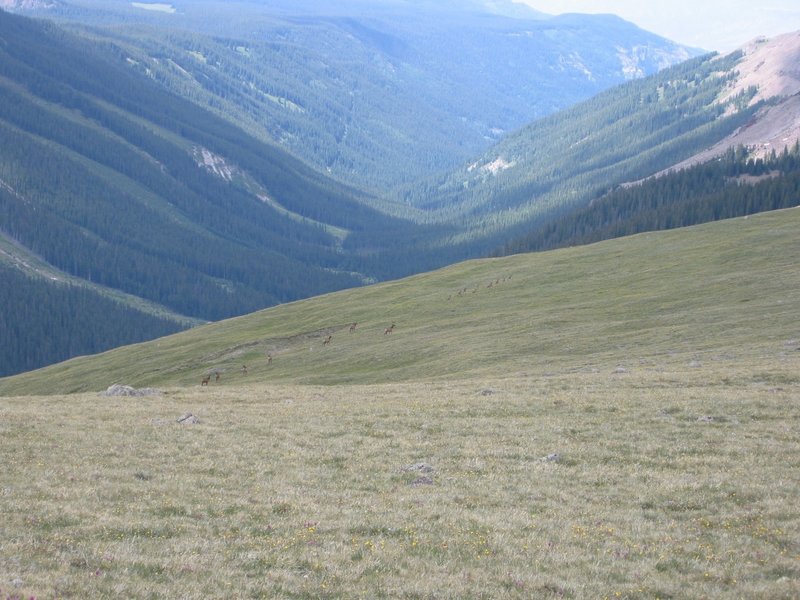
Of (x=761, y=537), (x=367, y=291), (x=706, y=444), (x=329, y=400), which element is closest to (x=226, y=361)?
(x=367, y=291)

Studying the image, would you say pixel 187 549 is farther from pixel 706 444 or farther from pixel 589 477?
pixel 706 444

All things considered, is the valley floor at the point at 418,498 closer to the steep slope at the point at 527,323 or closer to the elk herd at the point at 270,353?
the steep slope at the point at 527,323

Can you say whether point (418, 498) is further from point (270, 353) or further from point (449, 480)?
point (270, 353)

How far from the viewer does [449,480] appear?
2745 cm

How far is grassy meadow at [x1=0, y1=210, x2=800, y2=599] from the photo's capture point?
734 inches

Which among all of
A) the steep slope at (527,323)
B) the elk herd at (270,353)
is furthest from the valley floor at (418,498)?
the elk herd at (270,353)

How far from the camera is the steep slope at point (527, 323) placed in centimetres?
6181

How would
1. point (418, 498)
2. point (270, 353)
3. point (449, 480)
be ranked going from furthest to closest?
point (270, 353), point (449, 480), point (418, 498)

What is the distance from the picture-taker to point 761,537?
2105cm

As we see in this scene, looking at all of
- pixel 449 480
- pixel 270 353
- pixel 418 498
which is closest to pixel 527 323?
pixel 270 353

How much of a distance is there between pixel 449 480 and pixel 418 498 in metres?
2.53

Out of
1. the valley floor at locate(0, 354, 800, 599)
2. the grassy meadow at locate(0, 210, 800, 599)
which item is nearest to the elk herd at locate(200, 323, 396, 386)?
the grassy meadow at locate(0, 210, 800, 599)

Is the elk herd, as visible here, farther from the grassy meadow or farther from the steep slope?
the grassy meadow

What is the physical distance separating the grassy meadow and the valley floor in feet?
0.30
